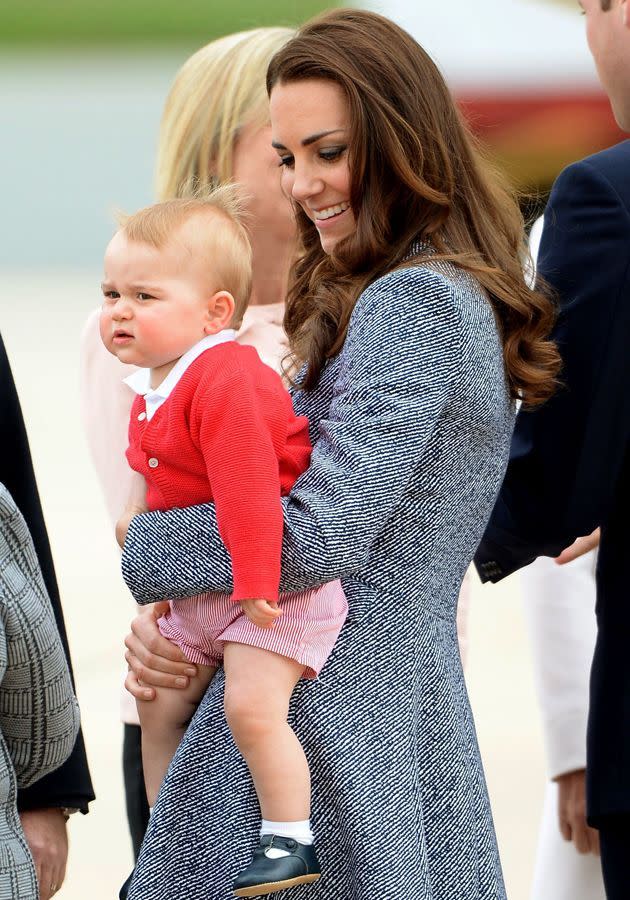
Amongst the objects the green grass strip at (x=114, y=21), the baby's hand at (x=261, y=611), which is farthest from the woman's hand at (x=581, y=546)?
the green grass strip at (x=114, y=21)

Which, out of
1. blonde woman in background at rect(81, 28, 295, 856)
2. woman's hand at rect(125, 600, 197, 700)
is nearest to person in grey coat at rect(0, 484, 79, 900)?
woman's hand at rect(125, 600, 197, 700)

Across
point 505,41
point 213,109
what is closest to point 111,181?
point 505,41

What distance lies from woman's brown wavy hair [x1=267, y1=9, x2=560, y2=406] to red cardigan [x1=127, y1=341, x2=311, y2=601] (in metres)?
0.13

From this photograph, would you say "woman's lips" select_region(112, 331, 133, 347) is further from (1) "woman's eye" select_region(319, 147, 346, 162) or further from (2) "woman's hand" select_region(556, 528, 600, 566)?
(2) "woman's hand" select_region(556, 528, 600, 566)

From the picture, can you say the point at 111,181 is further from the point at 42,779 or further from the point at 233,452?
the point at 233,452

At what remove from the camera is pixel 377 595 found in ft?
5.84

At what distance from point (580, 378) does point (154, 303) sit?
647 mm

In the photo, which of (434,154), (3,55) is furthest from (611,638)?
(3,55)

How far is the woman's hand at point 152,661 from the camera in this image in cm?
186

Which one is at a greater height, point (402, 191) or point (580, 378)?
point (402, 191)

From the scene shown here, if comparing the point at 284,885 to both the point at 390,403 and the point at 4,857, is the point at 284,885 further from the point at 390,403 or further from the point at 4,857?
the point at 390,403

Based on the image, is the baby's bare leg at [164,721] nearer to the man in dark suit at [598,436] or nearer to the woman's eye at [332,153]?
the man in dark suit at [598,436]

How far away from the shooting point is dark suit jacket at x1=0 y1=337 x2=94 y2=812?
204 cm

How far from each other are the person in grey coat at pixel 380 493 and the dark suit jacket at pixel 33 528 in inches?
9.3
